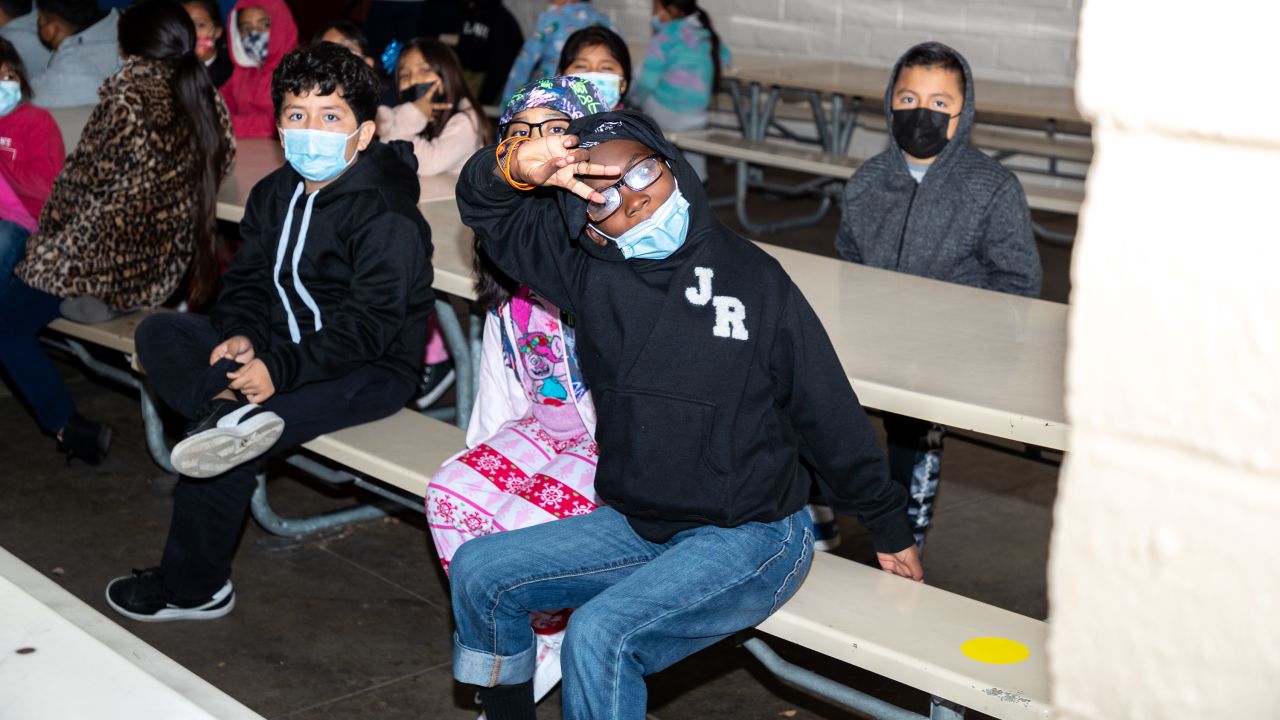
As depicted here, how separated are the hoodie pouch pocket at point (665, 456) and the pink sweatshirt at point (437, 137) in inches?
84.5

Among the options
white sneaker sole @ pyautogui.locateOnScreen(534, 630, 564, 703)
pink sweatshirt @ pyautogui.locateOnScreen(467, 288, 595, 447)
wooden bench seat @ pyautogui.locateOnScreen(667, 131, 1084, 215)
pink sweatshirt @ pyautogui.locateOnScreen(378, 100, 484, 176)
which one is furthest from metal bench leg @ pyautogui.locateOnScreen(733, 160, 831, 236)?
white sneaker sole @ pyautogui.locateOnScreen(534, 630, 564, 703)

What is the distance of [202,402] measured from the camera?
2.86m

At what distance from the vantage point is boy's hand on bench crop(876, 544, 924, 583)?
7.32 feet

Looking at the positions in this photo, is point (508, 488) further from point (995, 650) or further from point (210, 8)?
point (210, 8)

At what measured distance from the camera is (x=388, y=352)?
3016 mm

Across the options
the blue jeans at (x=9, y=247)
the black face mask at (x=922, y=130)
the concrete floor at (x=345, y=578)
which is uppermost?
the black face mask at (x=922, y=130)

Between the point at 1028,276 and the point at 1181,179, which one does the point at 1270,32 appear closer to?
the point at 1181,179

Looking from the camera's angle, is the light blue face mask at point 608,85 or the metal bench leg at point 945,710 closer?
the metal bench leg at point 945,710

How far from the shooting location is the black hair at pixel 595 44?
3.85 m

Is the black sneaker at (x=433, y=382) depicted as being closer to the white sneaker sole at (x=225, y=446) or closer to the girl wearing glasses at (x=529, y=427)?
the white sneaker sole at (x=225, y=446)

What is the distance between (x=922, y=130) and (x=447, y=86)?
1.77m

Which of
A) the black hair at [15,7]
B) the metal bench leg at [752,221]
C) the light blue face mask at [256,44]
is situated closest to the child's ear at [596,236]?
the light blue face mask at [256,44]

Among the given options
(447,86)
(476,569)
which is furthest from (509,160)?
(447,86)

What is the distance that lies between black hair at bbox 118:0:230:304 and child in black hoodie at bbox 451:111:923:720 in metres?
1.67
